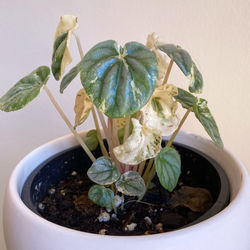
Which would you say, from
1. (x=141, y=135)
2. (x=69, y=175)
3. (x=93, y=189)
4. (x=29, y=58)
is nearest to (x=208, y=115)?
(x=141, y=135)

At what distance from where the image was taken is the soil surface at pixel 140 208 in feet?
1.83

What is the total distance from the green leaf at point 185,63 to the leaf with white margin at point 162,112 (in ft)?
0.16

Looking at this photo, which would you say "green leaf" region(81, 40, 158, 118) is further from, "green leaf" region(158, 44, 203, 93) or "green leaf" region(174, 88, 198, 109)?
"green leaf" region(174, 88, 198, 109)

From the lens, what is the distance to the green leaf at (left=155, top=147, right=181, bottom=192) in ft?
1.71

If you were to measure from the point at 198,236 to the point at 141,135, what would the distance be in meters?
0.17

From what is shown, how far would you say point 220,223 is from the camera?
42 centimetres

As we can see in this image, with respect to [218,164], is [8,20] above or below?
above

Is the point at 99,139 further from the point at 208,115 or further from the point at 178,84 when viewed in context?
the point at 178,84

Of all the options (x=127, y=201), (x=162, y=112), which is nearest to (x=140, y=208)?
(x=127, y=201)

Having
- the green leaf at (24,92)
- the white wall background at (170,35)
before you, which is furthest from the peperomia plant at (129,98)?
the white wall background at (170,35)

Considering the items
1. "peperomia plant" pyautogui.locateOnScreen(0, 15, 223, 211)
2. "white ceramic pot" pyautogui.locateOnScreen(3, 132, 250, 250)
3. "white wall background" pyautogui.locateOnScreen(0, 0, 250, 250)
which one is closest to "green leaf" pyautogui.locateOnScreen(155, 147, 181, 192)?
"peperomia plant" pyautogui.locateOnScreen(0, 15, 223, 211)

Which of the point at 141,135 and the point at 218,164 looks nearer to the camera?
the point at 141,135

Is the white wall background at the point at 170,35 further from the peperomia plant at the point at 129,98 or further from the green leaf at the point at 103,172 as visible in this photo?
the green leaf at the point at 103,172

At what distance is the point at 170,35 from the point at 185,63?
0.55 meters
